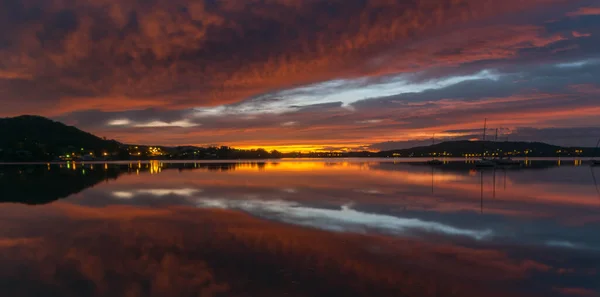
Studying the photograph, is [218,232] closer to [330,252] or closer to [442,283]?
[330,252]

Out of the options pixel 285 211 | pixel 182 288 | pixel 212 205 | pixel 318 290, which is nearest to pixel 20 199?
pixel 212 205

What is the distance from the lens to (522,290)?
8.05 m

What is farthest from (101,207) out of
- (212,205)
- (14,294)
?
(14,294)

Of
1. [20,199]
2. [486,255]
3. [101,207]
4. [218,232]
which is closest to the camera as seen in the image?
[486,255]

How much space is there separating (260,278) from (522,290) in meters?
5.46

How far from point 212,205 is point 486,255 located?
13705 mm

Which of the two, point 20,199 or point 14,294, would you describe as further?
point 20,199

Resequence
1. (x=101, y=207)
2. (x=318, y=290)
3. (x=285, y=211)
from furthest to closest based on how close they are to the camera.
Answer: (x=101, y=207), (x=285, y=211), (x=318, y=290)

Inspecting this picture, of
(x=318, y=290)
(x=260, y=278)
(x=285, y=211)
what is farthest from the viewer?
(x=285, y=211)

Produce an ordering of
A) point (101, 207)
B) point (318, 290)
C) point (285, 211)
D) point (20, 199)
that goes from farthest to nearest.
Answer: point (20, 199) < point (101, 207) < point (285, 211) < point (318, 290)

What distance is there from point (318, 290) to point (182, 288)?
9.28ft

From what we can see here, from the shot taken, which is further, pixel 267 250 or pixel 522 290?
pixel 267 250

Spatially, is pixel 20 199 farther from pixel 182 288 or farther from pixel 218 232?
pixel 182 288

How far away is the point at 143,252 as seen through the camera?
11.0 meters
